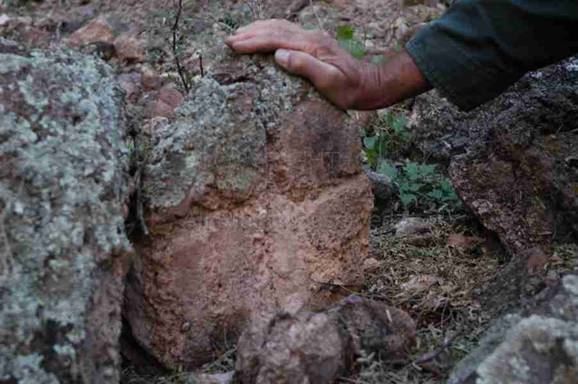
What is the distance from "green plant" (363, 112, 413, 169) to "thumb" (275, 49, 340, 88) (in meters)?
1.24

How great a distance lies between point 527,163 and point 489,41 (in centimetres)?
42

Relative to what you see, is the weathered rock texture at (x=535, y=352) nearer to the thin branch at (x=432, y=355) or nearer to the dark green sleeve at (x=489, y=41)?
the thin branch at (x=432, y=355)

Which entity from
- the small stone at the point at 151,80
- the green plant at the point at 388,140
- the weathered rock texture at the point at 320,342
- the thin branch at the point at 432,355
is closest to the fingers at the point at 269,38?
the weathered rock texture at the point at 320,342

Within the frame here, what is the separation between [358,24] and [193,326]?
3.49 meters

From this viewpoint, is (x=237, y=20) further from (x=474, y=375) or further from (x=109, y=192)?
(x=474, y=375)

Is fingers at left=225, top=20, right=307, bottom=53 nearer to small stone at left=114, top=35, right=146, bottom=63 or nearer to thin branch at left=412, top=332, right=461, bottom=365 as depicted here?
thin branch at left=412, top=332, right=461, bottom=365

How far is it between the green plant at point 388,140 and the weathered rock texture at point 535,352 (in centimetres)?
169

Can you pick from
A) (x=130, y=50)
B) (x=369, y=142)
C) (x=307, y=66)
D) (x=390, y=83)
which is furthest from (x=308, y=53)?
(x=130, y=50)

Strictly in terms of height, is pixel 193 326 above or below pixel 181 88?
below

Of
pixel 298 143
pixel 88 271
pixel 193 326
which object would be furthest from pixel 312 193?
pixel 88 271

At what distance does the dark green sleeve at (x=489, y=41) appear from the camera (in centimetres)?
230

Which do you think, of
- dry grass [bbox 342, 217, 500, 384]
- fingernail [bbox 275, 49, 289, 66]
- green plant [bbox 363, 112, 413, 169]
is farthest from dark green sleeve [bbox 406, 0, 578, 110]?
green plant [bbox 363, 112, 413, 169]

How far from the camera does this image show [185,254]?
2.08 metres

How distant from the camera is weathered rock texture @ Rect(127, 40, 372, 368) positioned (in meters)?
2.07
